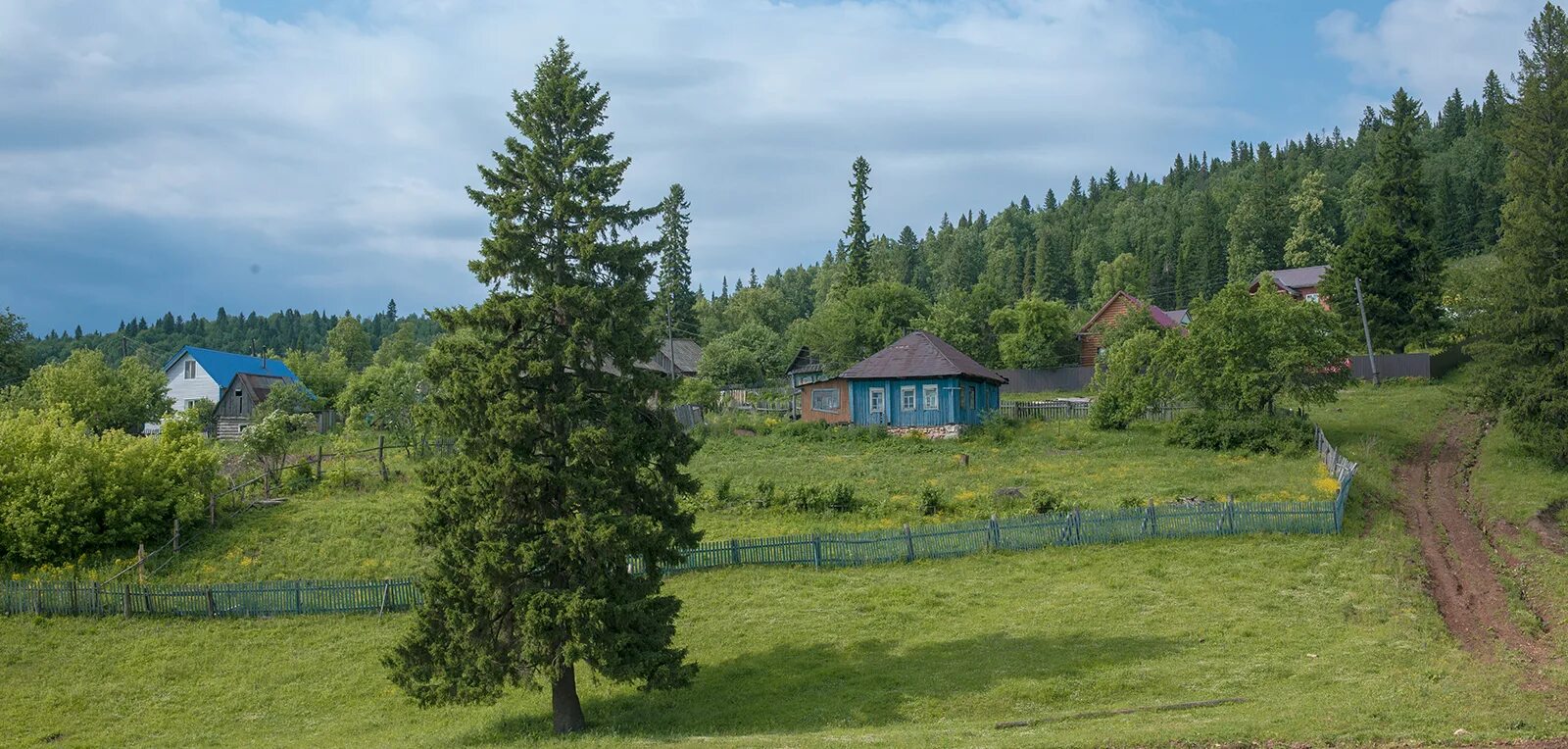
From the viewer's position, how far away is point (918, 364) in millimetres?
52906

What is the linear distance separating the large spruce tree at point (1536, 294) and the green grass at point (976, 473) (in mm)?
6981

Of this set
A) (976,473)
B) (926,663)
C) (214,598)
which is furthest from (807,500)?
(214,598)

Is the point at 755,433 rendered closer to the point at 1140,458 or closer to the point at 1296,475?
the point at 1140,458

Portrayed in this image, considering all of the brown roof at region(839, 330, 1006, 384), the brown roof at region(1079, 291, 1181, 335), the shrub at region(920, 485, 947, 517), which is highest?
the brown roof at region(1079, 291, 1181, 335)

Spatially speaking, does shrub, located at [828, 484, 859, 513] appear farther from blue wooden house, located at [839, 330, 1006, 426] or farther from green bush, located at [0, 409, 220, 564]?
green bush, located at [0, 409, 220, 564]

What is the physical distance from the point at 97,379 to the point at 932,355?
46550mm

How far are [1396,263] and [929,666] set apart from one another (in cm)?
5146

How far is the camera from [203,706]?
24.1 meters

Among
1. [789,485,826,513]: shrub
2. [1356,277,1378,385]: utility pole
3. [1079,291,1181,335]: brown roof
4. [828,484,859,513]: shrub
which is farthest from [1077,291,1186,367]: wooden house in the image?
[789,485,826,513]: shrub

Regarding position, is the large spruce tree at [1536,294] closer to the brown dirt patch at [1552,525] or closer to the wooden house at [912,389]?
the brown dirt patch at [1552,525]

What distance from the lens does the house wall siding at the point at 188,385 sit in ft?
241

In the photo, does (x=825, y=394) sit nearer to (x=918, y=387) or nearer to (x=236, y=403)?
(x=918, y=387)

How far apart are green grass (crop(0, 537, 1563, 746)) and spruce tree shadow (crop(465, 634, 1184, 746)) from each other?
0.21 ft

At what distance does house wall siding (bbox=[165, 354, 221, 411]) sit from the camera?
7356 cm
